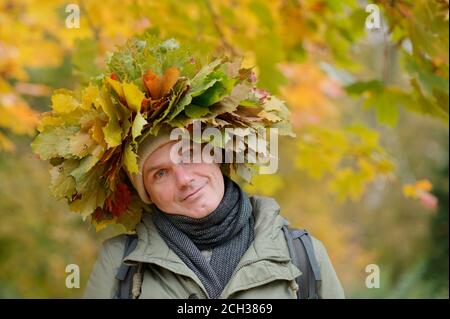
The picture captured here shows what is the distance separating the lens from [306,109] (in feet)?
23.3

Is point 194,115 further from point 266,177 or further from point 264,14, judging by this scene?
point 266,177

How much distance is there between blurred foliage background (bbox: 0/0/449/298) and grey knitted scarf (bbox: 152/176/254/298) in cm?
23

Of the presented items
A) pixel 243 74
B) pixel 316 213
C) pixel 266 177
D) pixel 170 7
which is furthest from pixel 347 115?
pixel 243 74

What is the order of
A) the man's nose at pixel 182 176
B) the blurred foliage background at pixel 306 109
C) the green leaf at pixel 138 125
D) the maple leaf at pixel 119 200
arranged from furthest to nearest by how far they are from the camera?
1. the blurred foliage background at pixel 306 109
2. the maple leaf at pixel 119 200
3. the man's nose at pixel 182 176
4. the green leaf at pixel 138 125

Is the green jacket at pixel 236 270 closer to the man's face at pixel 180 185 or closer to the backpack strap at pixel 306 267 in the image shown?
the backpack strap at pixel 306 267

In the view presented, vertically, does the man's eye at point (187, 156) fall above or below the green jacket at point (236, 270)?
above

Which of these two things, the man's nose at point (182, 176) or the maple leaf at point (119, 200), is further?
the maple leaf at point (119, 200)

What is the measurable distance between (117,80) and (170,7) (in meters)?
1.57

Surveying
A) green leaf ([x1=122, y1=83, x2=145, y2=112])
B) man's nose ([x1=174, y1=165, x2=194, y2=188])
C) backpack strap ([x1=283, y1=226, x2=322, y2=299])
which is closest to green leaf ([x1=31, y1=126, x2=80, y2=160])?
green leaf ([x1=122, y1=83, x2=145, y2=112])

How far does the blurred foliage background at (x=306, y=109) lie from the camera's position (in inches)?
127

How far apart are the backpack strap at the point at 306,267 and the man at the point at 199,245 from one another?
0.08 feet

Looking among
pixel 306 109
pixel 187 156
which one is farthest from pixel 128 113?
pixel 306 109

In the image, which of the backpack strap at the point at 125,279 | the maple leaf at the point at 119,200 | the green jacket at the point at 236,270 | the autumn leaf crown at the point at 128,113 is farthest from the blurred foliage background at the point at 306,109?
the backpack strap at the point at 125,279

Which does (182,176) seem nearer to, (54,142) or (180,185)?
(180,185)
